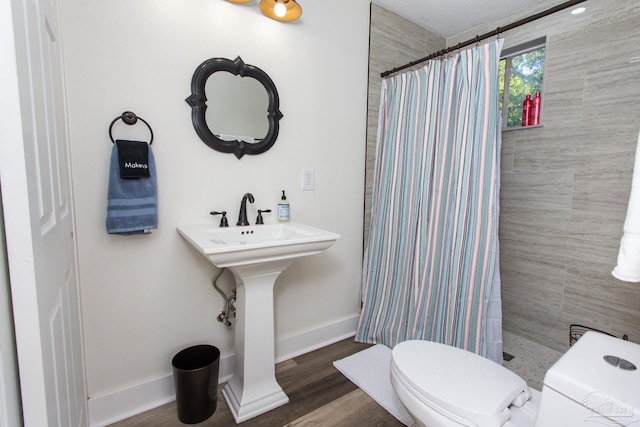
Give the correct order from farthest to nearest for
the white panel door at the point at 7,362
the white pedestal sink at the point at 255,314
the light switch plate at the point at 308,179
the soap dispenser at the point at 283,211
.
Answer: the light switch plate at the point at 308,179
the soap dispenser at the point at 283,211
the white pedestal sink at the point at 255,314
the white panel door at the point at 7,362

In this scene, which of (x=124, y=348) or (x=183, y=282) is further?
(x=183, y=282)

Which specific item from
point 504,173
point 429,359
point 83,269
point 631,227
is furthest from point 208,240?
point 504,173

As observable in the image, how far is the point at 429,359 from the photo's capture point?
128 cm

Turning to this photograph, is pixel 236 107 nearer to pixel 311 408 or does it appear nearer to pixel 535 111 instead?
pixel 311 408

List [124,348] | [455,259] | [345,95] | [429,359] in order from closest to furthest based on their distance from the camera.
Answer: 1. [429,359]
2. [124,348]
3. [455,259]
4. [345,95]

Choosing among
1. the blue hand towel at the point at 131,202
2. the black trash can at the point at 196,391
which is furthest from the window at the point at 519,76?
the black trash can at the point at 196,391

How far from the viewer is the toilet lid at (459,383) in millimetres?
1008

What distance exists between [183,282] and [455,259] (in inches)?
60.1

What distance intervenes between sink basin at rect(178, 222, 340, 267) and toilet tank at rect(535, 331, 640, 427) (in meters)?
1.00

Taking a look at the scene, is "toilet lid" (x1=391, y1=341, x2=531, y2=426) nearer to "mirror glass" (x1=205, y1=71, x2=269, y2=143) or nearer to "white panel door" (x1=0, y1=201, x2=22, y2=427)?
"white panel door" (x1=0, y1=201, x2=22, y2=427)

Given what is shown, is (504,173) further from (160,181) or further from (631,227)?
(160,181)

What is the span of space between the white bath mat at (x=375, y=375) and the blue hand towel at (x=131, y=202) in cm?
141

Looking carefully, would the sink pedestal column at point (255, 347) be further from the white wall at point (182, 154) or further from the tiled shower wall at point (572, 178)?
the tiled shower wall at point (572, 178)

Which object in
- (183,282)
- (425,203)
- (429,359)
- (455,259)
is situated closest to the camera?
(429,359)
